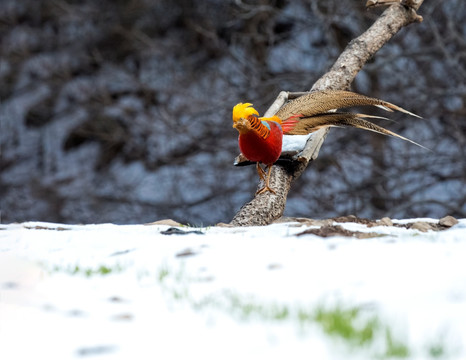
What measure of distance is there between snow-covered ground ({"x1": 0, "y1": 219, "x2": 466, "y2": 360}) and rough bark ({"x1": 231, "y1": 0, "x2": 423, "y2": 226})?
79cm

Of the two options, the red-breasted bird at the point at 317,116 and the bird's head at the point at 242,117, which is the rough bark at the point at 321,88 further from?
the bird's head at the point at 242,117

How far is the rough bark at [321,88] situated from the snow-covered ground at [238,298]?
789mm

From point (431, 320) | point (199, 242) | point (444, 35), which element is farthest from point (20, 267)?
point (444, 35)

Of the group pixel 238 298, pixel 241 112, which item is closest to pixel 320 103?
pixel 241 112

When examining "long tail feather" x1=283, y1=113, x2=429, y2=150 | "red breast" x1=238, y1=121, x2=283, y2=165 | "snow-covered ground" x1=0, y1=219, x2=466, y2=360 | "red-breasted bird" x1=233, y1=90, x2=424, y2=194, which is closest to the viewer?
"snow-covered ground" x1=0, y1=219, x2=466, y2=360

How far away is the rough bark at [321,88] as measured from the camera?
3.10 meters

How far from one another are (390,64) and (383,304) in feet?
16.2

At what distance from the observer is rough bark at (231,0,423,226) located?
10.2 ft

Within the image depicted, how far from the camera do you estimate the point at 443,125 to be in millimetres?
6125

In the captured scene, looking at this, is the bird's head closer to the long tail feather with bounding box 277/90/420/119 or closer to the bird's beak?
the bird's beak

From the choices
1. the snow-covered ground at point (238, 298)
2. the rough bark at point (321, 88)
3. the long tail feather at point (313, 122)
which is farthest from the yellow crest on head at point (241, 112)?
the rough bark at point (321, 88)

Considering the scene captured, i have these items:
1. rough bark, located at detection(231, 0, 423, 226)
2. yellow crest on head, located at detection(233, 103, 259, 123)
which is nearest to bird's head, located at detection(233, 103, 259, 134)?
yellow crest on head, located at detection(233, 103, 259, 123)

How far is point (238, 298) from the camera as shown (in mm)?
1531

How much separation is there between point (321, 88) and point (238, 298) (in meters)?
2.29
